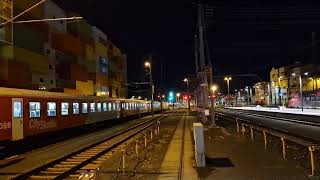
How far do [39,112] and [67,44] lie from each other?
176 ft

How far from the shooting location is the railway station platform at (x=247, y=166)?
11.5m

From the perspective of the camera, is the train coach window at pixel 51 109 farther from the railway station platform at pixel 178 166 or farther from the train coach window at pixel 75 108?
the railway station platform at pixel 178 166

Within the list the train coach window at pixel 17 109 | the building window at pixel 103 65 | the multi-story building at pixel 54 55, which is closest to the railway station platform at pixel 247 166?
the train coach window at pixel 17 109

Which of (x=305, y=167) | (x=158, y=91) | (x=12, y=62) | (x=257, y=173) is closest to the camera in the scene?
(x=257, y=173)

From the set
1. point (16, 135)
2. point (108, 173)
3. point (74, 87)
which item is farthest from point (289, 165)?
point (74, 87)

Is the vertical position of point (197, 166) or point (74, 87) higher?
point (74, 87)

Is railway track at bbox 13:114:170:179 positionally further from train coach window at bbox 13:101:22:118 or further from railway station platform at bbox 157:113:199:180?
train coach window at bbox 13:101:22:118

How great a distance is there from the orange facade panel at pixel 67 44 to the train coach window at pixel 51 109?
4674 centimetres

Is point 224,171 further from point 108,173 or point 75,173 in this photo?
point 75,173

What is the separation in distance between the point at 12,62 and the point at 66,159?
125 feet

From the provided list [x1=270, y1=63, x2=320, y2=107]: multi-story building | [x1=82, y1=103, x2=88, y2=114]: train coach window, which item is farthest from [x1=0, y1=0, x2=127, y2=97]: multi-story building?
[x1=270, y1=63, x2=320, y2=107]: multi-story building

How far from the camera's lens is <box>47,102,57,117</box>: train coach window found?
941 inches

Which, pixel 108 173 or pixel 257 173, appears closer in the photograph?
pixel 257 173

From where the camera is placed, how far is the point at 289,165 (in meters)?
13.4
